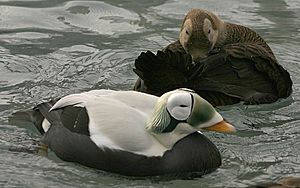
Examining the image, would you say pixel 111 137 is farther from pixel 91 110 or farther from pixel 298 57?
→ pixel 298 57

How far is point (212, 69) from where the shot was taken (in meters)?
8.32

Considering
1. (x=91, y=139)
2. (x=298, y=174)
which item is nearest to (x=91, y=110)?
(x=91, y=139)

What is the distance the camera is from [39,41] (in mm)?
10359

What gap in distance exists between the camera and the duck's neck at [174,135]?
719 cm

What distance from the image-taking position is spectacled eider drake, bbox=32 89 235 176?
278 inches

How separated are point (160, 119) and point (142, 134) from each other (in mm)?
161

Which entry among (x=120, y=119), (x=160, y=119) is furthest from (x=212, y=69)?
(x=120, y=119)

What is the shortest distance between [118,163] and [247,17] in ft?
15.3

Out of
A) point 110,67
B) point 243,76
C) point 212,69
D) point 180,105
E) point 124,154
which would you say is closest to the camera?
point 124,154

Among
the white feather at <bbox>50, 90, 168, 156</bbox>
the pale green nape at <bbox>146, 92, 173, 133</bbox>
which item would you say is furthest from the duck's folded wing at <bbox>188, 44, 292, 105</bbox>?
the pale green nape at <bbox>146, 92, 173, 133</bbox>

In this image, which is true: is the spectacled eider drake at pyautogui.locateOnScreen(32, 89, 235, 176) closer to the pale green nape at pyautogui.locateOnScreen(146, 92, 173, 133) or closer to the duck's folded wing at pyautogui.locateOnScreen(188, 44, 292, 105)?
the pale green nape at pyautogui.locateOnScreen(146, 92, 173, 133)

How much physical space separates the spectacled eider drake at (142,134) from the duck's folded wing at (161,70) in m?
0.56

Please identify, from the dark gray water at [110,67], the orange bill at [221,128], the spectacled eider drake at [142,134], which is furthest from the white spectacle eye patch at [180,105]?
the dark gray water at [110,67]

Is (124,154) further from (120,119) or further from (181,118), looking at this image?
(181,118)
